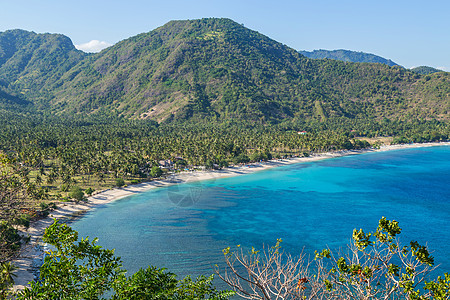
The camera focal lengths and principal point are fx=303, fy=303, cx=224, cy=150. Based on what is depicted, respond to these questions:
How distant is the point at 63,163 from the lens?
116812mm

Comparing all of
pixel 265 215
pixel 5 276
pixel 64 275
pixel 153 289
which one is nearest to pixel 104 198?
pixel 265 215

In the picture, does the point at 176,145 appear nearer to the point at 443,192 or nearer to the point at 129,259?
the point at 129,259

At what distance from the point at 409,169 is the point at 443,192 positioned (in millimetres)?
43847

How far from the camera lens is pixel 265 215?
9069 centimetres

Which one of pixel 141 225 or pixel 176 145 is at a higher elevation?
pixel 176 145

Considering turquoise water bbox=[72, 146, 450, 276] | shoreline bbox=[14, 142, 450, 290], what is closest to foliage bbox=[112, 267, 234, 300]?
shoreline bbox=[14, 142, 450, 290]

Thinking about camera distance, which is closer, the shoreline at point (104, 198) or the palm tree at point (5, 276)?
the palm tree at point (5, 276)

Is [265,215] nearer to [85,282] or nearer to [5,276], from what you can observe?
[5,276]

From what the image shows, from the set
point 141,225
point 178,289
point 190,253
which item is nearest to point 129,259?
point 190,253

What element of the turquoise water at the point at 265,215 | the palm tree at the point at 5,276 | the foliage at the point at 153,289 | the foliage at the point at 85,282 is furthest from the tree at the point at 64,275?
the turquoise water at the point at 265,215

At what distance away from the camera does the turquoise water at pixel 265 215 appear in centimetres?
6650

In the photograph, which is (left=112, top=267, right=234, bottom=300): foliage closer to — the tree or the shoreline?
the tree

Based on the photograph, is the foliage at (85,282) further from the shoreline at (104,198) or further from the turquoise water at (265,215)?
the turquoise water at (265,215)

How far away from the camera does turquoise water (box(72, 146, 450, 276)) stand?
66.5m
